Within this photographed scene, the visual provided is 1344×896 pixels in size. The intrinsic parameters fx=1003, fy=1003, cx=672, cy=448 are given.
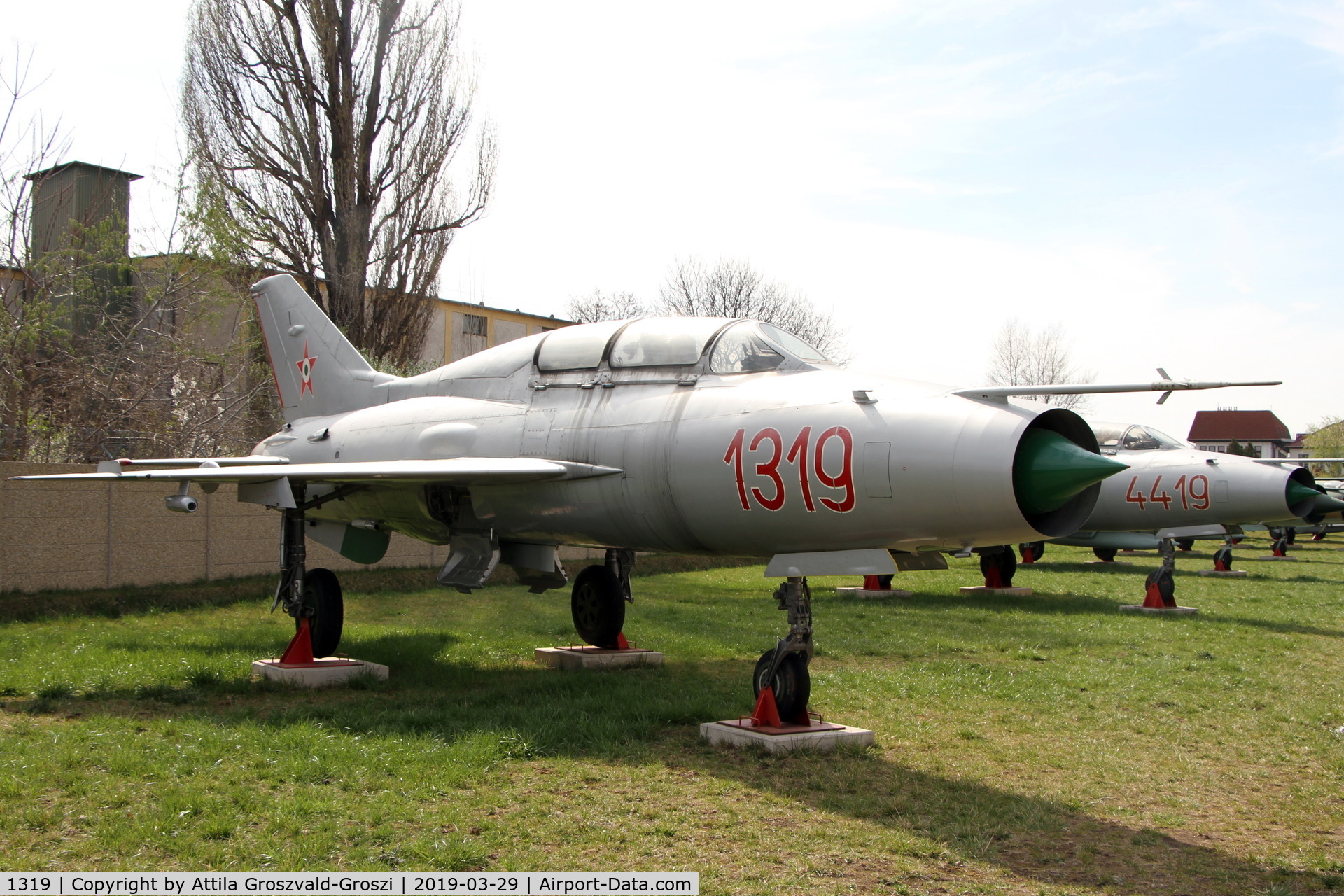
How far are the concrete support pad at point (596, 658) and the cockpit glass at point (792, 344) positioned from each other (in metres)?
4.01

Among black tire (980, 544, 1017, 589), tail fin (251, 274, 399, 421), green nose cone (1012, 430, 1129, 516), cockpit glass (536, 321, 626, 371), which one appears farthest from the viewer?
black tire (980, 544, 1017, 589)

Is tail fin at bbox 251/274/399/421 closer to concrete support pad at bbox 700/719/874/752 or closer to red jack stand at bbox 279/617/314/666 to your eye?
red jack stand at bbox 279/617/314/666

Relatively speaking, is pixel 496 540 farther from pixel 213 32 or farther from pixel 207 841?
pixel 213 32

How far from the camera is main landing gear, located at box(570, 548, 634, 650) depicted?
10312 millimetres

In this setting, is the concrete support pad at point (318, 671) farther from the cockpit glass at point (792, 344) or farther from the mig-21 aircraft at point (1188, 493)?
the mig-21 aircraft at point (1188, 493)

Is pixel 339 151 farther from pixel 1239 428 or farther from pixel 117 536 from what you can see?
pixel 1239 428

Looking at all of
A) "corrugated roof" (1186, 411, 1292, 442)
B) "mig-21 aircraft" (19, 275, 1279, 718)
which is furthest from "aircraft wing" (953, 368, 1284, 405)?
"corrugated roof" (1186, 411, 1292, 442)

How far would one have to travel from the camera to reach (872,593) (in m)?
17.4

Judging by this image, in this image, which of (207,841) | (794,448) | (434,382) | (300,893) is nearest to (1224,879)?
(794,448)

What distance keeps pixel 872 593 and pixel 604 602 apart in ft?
27.1

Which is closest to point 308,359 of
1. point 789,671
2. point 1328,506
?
point 789,671

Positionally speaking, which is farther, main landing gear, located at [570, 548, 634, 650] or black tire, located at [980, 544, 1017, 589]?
black tire, located at [980, 544, 1017, 589]

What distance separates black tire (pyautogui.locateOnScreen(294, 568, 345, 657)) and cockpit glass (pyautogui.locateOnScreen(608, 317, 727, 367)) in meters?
3.89

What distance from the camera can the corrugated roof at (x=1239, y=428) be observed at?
114 m
